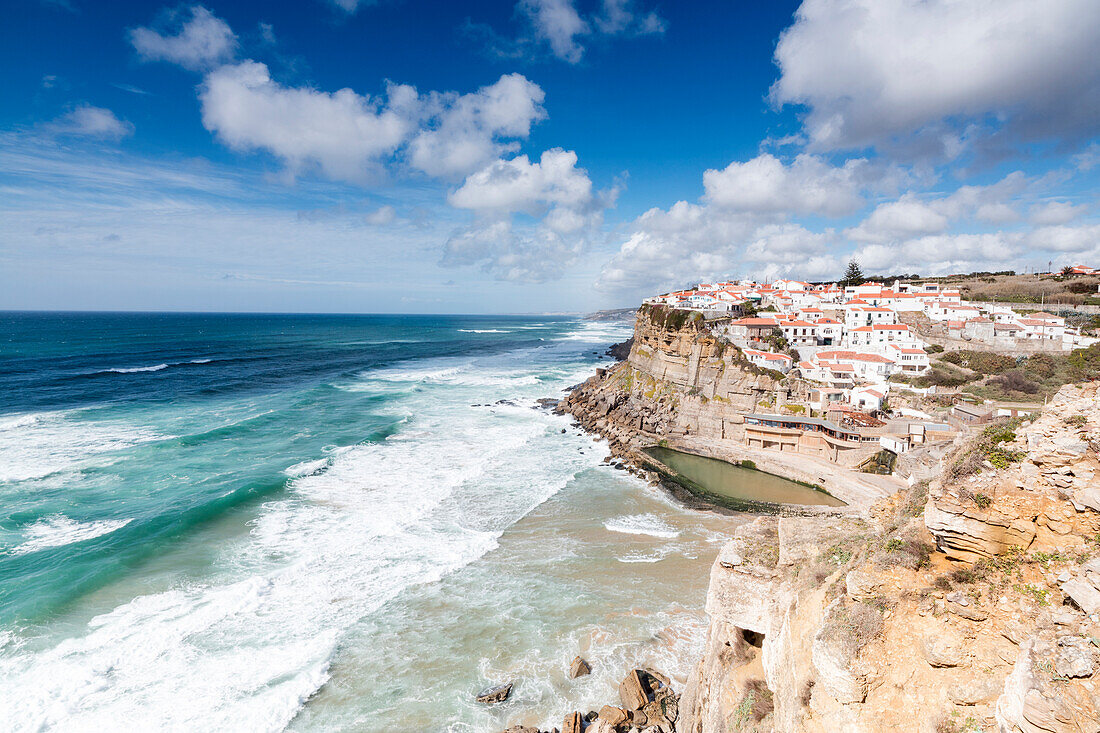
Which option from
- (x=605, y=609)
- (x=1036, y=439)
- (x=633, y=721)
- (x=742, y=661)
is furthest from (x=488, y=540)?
(x=1036, y=439)

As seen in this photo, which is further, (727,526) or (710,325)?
(710,325)

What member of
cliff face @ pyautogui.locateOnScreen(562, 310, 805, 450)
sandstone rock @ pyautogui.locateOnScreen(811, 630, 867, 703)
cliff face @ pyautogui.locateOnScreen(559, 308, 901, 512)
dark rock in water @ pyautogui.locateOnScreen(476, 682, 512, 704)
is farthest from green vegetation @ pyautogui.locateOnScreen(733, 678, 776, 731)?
cliff face @ pyautogui.locateOnScreen(562, 310, 805, 450)

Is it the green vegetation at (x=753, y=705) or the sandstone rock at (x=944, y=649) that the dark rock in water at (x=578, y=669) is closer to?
the green vegetation at (x=753, y=705)

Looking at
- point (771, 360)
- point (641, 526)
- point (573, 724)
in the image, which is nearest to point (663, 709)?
point (573, 724)

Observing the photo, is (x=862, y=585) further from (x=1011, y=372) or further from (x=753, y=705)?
(x=1011, y=372)

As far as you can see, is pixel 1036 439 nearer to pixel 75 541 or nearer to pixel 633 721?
pixel 633 721
